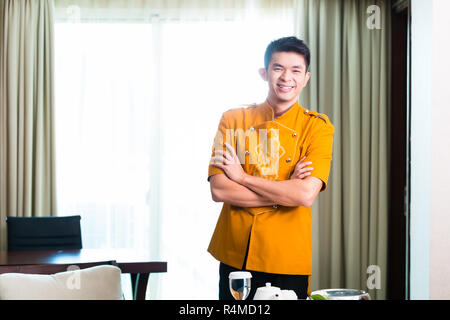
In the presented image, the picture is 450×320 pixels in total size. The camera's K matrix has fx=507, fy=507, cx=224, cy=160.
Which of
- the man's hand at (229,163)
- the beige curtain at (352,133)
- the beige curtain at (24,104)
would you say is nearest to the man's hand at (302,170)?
the man's hand at (229,163)

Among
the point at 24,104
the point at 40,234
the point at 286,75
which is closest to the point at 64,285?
the point at 286,75

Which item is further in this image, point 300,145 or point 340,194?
point 340,194

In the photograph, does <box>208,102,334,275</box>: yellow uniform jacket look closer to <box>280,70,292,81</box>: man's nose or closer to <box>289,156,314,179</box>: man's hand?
<box>289,156,314,179</box>: man's hand

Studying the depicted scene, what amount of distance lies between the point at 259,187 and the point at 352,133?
192 cm

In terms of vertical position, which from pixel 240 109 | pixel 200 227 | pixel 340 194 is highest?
pixel 240 109

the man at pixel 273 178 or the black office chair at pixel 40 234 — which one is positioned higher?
the man at pixel 273 178

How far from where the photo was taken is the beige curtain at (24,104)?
3615mm

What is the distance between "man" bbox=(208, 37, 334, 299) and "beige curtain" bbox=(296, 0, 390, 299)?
1.67 metres

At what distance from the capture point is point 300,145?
2006mm

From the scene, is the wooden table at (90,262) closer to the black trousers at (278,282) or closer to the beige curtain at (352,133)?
the black trousers at (278,282)

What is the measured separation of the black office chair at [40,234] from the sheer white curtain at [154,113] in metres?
0.77
